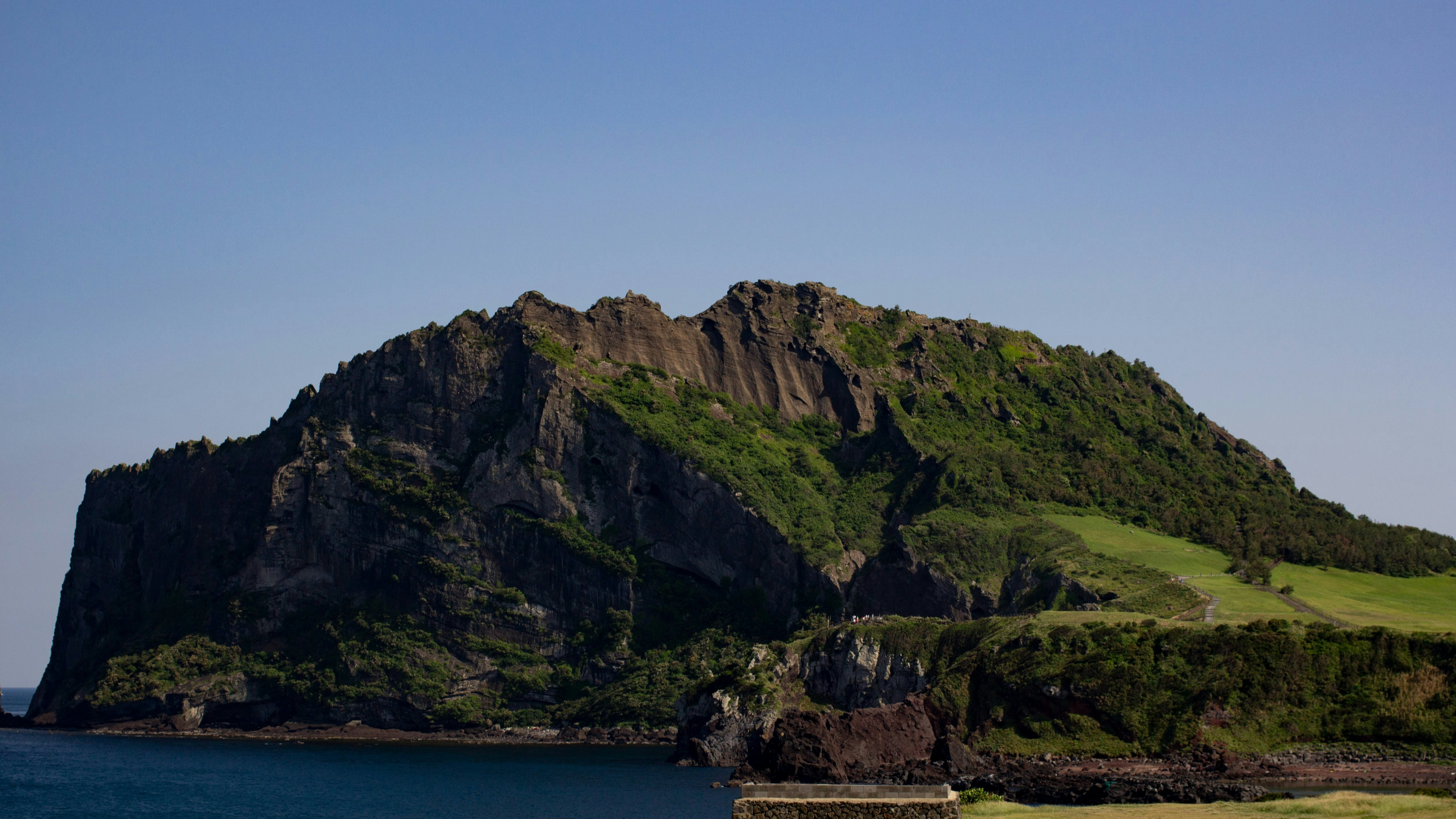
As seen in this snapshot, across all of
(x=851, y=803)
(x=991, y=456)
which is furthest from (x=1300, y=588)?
(x=851, y=803)

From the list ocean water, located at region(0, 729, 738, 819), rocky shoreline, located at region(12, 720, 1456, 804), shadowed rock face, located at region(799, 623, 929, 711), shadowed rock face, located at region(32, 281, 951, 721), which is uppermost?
shadowed rock face, located at region(32, 281, 951, 721)

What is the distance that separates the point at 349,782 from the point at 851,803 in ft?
231

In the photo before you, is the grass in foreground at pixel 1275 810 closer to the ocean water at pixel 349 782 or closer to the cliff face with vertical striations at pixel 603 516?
the ocean water at pixel 349 782

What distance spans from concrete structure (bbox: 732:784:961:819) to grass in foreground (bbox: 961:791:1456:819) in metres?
18.1

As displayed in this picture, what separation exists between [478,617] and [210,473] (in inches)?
1861

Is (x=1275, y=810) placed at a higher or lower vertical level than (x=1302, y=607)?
lower

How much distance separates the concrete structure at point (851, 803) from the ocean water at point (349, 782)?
38992 millimetres

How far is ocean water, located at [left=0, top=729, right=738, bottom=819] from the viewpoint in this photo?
7762 centimetres

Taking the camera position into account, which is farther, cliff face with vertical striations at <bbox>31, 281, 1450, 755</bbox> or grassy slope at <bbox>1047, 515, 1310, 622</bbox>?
cliff face with vertical striations at <bbox>31, 281, 1450, 755</bbox>

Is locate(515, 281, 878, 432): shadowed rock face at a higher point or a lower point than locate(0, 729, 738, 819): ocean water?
higher

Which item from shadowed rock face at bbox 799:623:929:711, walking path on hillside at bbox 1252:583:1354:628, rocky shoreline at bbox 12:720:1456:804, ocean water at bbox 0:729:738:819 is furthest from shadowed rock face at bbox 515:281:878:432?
rocky shoreline at bbox 12:720:1456:804

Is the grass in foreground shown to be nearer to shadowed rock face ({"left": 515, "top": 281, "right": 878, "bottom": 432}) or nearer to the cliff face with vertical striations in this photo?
the cliff face with vertical striations

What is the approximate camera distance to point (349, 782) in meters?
94.0

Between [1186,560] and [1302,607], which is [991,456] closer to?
[1186,560]
